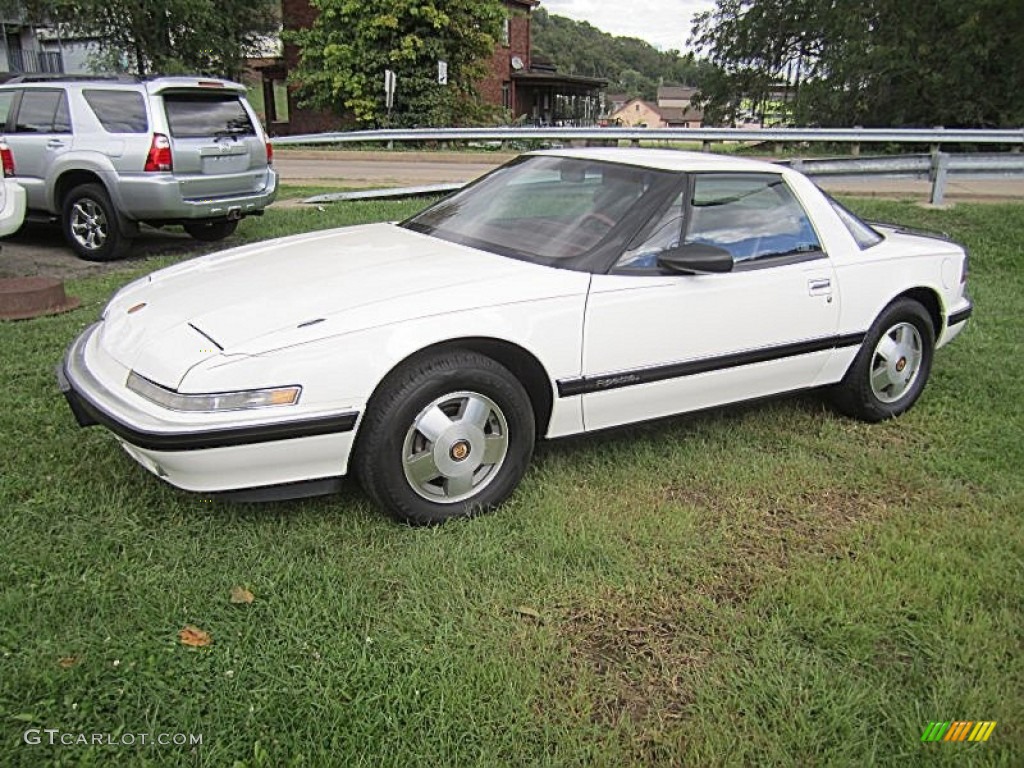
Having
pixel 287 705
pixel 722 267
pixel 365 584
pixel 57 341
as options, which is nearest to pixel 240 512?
pixel 365 584

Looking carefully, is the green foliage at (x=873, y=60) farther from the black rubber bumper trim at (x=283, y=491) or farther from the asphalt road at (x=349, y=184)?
the black rubber bumper trim at (x=283, y=491)

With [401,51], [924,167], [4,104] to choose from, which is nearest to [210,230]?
[4,104]

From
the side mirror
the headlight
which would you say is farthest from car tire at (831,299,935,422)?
the headlight

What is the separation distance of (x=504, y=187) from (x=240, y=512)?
2.09m

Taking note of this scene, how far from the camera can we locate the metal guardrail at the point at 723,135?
14.4m

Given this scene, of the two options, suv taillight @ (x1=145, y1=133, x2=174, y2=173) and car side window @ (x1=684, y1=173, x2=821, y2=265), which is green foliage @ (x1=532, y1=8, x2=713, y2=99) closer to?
suv taillight @ (x1=145, y1=133, x2=174, y2=173)

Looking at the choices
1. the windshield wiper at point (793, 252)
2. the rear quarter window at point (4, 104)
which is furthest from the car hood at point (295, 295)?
the rear quarter window at point (4, 104)

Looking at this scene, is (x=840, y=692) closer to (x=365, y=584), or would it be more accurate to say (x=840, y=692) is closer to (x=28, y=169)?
(x=365, y=584)

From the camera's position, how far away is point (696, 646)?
2.71 m

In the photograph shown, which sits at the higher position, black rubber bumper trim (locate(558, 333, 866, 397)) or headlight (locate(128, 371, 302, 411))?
headlight (locate(128, 371, 302, 411))

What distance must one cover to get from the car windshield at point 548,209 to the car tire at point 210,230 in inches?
201

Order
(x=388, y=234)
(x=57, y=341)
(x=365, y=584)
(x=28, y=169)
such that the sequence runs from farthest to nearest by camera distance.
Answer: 1. (x=28, y=169)
2. (x=57, y=341)
3. (x=388, y=234)
4. (x=365, y=584)

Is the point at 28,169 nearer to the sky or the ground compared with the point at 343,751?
nearer to the sky

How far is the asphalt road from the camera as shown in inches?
317
